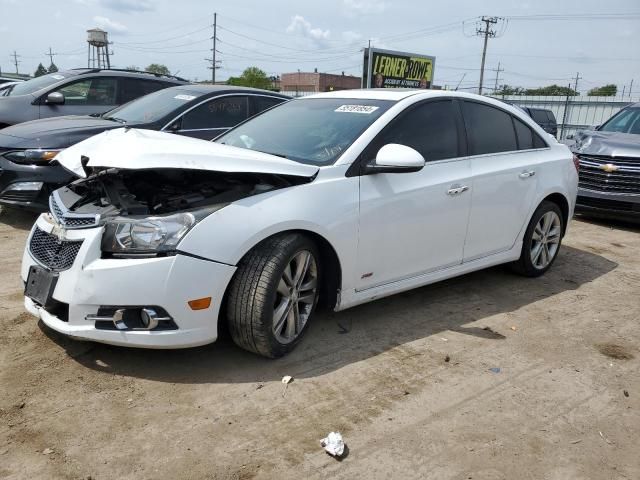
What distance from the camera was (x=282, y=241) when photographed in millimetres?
3303

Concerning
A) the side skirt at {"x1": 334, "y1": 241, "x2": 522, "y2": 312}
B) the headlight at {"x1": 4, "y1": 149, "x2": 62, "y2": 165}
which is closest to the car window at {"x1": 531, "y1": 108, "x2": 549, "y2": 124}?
the side skirt at {"x1": 334, "y1": 241, "x2": 522, "y2": 312}

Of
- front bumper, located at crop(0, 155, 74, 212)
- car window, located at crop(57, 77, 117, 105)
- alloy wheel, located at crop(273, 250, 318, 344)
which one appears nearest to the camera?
alloy wheel, located at crop(273, 250, 318, 344)

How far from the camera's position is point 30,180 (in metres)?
5.96

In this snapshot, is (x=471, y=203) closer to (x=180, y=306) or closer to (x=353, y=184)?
(x=353, y=184)

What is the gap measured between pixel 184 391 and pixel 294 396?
59 centimetres

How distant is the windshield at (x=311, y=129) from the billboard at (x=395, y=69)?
2096 cm

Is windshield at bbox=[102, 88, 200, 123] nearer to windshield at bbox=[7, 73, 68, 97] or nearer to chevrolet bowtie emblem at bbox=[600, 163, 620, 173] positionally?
windshield at bbox=[7, 73, 68, 97]

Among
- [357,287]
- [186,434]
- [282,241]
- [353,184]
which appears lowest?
[186,434]

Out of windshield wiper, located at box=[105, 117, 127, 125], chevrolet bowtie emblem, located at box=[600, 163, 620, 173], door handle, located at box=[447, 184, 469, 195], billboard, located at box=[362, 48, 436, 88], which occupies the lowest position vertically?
chevrolet bowtie emblem, located at box=[600, 163, 620, 173]

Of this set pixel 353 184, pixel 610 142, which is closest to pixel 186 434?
pixel 353 184

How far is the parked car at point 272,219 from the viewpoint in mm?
3041

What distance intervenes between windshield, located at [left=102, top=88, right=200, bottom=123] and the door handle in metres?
3.77

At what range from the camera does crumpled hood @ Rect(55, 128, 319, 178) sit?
317cm

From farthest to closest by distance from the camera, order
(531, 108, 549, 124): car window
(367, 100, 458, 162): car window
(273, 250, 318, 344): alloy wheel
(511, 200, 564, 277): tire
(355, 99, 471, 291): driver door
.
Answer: (531, 108, 549, 124): car window → (511, 200, 564, 277): tire → (367, 100, 458, 162): car window → (355, 99, 471, 291): driver door → (273, 250, 318, 344): alloy wheel
